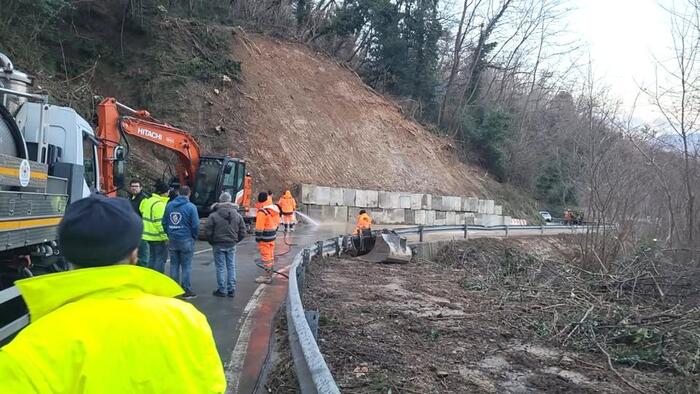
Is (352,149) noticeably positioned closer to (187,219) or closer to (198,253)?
(198,253)

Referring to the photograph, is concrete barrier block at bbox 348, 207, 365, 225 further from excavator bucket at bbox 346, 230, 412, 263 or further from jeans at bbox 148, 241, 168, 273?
jeans at bbox 148, 241, 168, 273

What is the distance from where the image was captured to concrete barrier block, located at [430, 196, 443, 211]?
3362cm

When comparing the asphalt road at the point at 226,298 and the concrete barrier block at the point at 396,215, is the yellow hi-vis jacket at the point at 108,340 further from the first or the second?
the concrete barrier block at the point at 396,215

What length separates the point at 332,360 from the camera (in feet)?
19.0

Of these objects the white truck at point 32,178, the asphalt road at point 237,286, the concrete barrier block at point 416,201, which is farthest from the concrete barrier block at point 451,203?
the white truck at point 32,178

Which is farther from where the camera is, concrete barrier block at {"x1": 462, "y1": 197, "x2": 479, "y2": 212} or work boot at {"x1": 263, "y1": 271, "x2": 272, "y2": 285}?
concrete barrier block at {"x1": 462, "y1": 197, "x2": 479, "y2": 212}

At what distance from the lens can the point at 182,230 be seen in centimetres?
885

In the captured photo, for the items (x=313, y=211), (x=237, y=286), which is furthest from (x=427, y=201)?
(x=237, y=286)

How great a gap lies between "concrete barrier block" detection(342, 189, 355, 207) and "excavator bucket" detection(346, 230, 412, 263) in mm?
13572

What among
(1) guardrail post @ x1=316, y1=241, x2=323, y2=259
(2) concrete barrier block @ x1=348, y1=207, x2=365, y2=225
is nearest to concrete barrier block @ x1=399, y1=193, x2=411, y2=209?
(2) concrete barrier block @ x1=348, y1=207, x2=365, y2=225

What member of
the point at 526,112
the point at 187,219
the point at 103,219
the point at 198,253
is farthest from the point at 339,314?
the point at 526,112

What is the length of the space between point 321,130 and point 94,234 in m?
31.4

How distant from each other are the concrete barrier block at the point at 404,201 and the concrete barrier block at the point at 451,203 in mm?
2914

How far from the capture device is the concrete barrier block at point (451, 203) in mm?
34406
